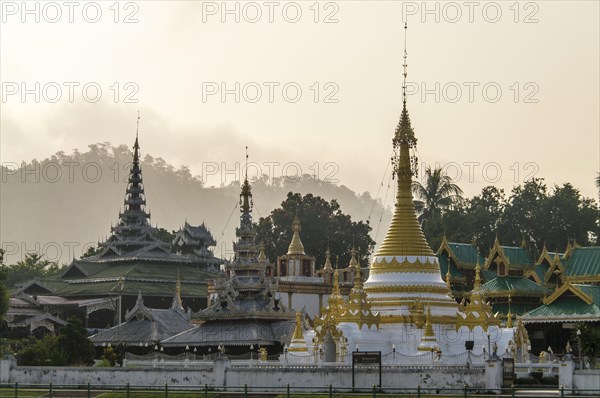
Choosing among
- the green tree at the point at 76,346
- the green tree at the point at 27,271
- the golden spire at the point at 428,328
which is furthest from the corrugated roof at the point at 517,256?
the green tree at the point at 27,271

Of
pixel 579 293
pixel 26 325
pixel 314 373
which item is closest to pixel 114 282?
pixel 26 325

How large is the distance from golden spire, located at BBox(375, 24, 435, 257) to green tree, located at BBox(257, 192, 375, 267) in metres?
53.1

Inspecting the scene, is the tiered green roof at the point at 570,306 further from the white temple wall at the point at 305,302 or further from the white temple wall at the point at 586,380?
the white temple wall at the point at 305,302

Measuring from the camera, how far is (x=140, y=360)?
2815 inches

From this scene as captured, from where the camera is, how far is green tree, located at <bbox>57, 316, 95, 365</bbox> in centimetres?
7406

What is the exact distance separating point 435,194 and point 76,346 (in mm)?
50470

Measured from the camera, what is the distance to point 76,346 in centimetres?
7462

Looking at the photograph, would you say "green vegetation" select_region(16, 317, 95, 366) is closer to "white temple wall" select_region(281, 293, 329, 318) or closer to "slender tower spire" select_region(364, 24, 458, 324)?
"slender tower spire" select_region(364, 24, 458, 324)

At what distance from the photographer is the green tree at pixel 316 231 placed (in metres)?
123

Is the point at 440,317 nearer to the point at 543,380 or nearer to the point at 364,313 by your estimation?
the point at 364,313

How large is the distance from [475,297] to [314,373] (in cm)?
1211

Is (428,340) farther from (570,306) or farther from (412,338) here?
(570,306)

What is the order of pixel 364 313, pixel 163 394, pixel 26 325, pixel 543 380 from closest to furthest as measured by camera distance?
pixel 163 394 < pixel 543 380 < pixel 364 313 < pixel 26 325

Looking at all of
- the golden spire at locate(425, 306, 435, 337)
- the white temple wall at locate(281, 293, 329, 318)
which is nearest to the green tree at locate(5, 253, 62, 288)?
the white temple wall at locate(281, 293, 329, 318)
